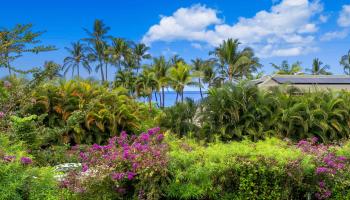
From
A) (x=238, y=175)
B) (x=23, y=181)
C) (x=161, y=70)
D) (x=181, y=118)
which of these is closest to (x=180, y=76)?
(x=161, y=70)

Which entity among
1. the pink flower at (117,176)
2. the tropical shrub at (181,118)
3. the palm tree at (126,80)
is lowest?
the tropical shrub at (181,118)

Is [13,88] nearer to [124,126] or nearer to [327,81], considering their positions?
[124,126]

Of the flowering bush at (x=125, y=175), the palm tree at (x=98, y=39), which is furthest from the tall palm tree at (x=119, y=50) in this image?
the flowering bush at (x=125, y=175)

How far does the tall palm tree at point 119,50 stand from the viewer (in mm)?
48500

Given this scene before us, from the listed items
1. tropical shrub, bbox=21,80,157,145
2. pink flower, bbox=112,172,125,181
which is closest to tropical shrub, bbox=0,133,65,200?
pink flower, bbox=112,172,125,181

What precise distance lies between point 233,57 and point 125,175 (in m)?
34.4

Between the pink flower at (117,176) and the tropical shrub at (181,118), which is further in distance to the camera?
the tropical shrub at (181,118)

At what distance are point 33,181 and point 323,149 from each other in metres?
4.09

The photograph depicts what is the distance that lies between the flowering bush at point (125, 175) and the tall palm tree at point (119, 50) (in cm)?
4353

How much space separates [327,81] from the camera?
2586 centimetres

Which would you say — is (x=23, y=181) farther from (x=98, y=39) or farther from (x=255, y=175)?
(x=98, y=39)

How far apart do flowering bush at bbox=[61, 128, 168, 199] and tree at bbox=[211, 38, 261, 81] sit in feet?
110

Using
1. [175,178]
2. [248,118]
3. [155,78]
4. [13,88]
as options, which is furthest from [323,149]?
[155,78]

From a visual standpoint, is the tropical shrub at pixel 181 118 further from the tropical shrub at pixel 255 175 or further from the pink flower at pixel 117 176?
the pink flower at pixel 117 176
